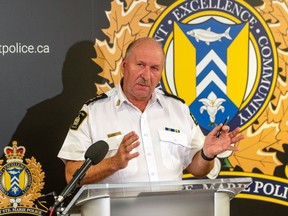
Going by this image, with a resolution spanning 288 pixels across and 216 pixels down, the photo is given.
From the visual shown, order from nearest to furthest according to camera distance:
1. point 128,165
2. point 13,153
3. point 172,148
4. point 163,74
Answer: point 128,165 < point 172,148 < point 13,153 < point 163,74

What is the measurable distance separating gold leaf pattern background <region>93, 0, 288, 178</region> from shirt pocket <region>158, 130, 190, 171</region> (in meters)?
0.50

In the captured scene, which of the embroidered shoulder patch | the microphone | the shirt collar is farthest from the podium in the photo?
the shirt collar

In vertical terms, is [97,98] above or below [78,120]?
above

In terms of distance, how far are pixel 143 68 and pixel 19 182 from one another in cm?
95

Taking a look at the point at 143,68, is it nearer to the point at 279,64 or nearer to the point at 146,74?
the point at 146,74

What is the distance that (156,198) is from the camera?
1.66 meters

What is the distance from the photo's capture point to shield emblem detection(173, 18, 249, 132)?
3.04m

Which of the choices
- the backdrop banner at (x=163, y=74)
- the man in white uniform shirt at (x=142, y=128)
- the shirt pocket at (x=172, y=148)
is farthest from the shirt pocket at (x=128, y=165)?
the backdrop banner at (x=163, y=74)

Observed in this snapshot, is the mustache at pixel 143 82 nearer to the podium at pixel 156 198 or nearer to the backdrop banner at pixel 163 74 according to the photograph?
the backdrop banner at pixel 163 74

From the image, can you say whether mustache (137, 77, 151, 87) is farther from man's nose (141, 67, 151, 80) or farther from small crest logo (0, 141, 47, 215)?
small crest logo (0, 141, 47, 215)

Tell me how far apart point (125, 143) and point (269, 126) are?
1.37m

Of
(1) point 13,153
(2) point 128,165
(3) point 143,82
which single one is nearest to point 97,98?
(3) point 143,82

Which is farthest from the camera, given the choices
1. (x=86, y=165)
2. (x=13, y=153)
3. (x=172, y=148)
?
(x=13, y=153)

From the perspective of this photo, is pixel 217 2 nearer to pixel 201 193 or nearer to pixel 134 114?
pixel 134 114
